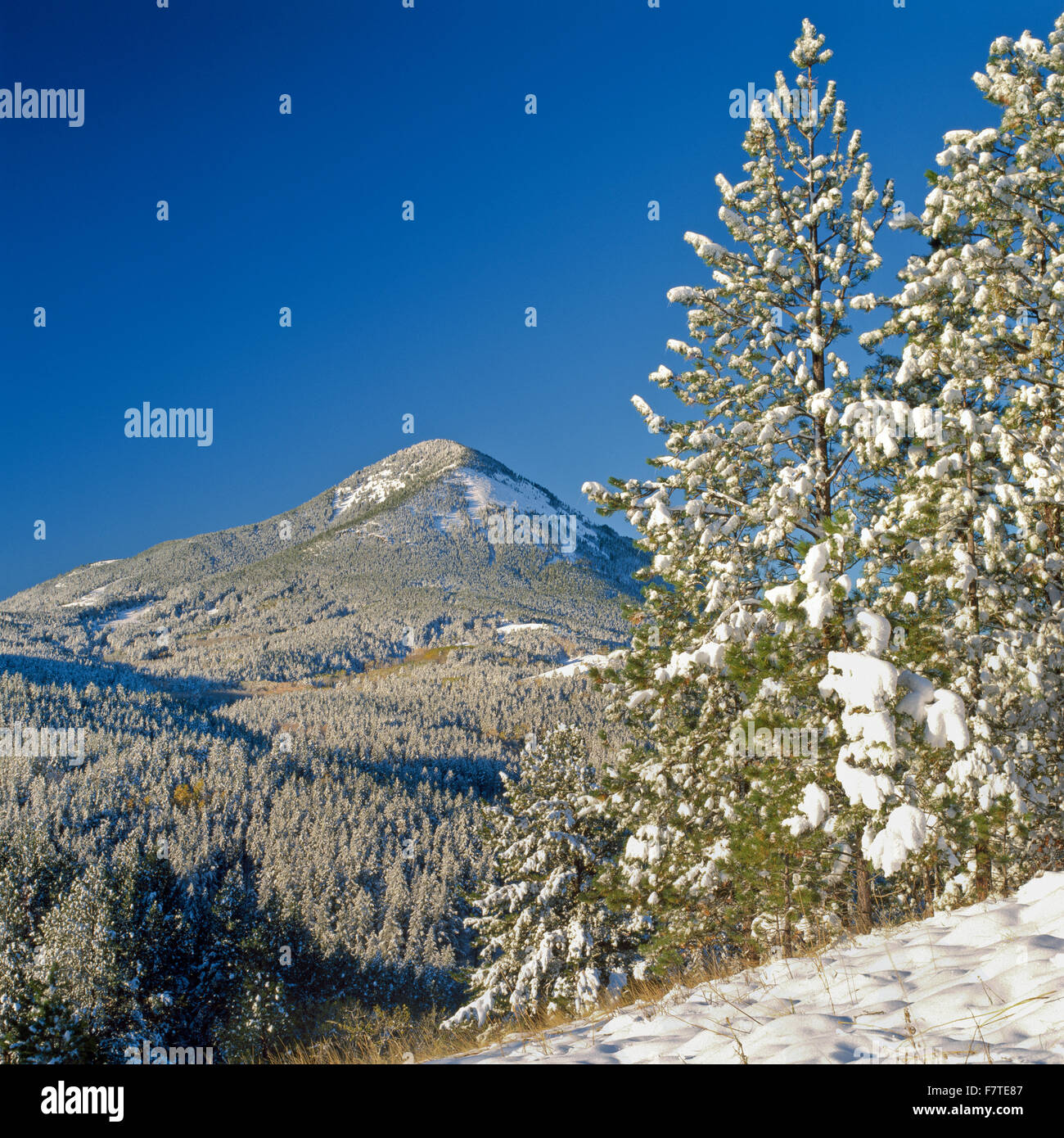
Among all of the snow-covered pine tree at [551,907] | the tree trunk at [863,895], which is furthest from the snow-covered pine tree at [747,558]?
the snow-covered pine tree at [551,907]

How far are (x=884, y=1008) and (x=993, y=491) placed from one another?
559 cm

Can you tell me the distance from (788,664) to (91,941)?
48.9m

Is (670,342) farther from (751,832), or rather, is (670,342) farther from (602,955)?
(602,955)

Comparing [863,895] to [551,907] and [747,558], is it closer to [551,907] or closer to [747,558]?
[747,558]

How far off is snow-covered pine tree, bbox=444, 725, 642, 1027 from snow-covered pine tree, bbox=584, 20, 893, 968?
6.21 meters

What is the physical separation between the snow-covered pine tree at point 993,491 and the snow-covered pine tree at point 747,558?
0.95 m

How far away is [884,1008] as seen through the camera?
4918mm

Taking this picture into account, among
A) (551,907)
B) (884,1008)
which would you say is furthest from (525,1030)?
(551,907)

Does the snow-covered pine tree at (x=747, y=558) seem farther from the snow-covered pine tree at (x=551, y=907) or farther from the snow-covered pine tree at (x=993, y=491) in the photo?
the snow-covered pine tree at (x=551, y=907)

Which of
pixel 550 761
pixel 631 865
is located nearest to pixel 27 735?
pixel 550 761

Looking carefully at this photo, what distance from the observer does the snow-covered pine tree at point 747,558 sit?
24.0ft

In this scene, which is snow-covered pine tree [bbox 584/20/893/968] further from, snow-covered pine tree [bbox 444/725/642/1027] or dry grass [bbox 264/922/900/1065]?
snow-covered pine tree [bbox 444/725/642/1027]

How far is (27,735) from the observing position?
138 metres

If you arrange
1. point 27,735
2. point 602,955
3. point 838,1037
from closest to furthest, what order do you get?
point 838,1037, point 602,955, point 27,735
